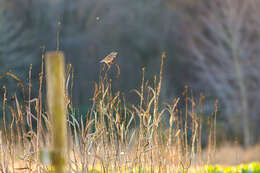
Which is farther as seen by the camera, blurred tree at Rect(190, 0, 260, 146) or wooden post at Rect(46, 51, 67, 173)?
blurred tree at Rect(190, 0, 260, 146)

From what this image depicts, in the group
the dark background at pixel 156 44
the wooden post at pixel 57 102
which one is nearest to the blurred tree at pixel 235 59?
the dark background at pixel 156 44

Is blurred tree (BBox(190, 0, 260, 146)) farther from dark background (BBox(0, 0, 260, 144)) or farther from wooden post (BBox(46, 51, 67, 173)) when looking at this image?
wooden post (BBox(46, 51, 67, 173))

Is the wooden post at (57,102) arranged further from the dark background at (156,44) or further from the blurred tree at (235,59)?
the blurred tree at (235,59)

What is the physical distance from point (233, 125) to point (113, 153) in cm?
983

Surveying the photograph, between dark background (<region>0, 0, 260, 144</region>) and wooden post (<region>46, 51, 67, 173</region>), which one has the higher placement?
dark background (<region>0, 0, 260, 144</region>)

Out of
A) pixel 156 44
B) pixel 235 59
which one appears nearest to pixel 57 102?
pixel 235 59

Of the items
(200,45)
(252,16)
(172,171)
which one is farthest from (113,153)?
(200,45)

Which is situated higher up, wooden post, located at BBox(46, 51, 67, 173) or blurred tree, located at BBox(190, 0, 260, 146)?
blurred tree, located at BBox(190, 0, 260, 146)

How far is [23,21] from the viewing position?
12.2 meters

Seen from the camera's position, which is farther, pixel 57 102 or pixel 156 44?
pixel 156 44

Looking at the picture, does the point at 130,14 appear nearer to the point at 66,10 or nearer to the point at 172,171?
the point at 66,10

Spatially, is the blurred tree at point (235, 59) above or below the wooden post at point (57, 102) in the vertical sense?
above

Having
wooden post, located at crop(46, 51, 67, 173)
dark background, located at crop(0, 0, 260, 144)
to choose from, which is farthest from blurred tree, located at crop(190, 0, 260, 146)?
wooden post, located at crop(46, 51, 67, 173)

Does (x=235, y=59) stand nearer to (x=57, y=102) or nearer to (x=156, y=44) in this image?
(x=156, y=44)
